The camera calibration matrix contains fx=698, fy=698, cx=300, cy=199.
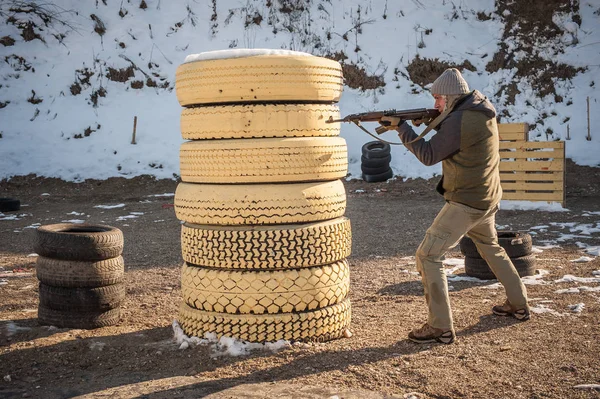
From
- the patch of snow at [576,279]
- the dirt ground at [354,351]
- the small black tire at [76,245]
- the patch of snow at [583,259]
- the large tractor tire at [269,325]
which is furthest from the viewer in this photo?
the patch of snow at [583,259]

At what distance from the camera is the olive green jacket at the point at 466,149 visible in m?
5.24

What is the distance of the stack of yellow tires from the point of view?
512 centimetres

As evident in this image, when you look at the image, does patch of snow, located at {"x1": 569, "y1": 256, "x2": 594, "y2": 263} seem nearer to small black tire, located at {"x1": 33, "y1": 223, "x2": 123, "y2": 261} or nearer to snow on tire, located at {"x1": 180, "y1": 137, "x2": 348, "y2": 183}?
snow on tire, located at {"x1": 180, "y1": 137, "x2": 348, "y2": 183}

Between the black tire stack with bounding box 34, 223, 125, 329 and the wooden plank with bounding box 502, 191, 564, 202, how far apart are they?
376 inches

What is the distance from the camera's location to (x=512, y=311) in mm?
5906

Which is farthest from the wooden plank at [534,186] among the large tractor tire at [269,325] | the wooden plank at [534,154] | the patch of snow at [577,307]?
the large tractor tire at [269,325]

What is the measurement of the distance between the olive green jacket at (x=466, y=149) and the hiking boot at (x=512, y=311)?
1.03 meters

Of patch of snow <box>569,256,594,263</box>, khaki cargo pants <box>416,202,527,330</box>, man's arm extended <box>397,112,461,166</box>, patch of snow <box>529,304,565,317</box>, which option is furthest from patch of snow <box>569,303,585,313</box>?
patch of snow <box>569,256,594,263</box>

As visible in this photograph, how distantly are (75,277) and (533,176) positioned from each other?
10.3m

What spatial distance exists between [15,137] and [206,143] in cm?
1631

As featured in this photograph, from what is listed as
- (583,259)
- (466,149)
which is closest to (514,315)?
(466,149)

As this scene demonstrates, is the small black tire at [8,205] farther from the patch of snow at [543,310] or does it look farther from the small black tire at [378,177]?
the patch of snow at [543,310]

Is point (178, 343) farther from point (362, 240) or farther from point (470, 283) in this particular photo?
point (362, 240)

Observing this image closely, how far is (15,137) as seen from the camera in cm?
1977
